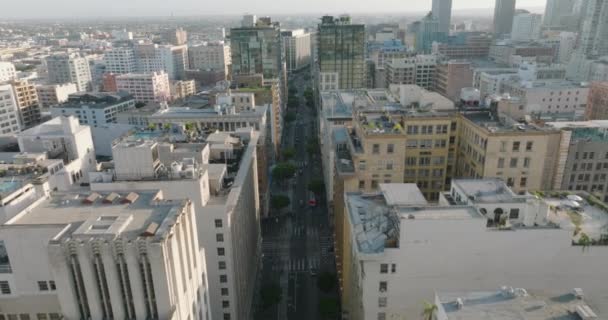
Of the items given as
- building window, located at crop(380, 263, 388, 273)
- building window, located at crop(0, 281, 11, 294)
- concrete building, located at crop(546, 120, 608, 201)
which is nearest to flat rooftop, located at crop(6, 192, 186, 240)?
building window, located at crop(0, 281, 11, 294)

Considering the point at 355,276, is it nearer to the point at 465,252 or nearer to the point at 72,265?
the point at 465,252

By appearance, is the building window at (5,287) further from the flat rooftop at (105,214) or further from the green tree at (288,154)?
the green tree at (288,154)

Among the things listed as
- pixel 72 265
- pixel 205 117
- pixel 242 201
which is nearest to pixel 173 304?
pixel 72 265

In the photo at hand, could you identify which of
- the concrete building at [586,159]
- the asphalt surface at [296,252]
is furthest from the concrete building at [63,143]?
the concrete building at [586,159]

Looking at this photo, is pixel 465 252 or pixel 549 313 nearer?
pixel 549 313

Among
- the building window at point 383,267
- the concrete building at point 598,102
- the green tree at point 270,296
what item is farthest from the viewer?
the concrete building at point 598,102

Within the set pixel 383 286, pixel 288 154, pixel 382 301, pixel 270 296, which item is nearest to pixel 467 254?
pixel 383 286
